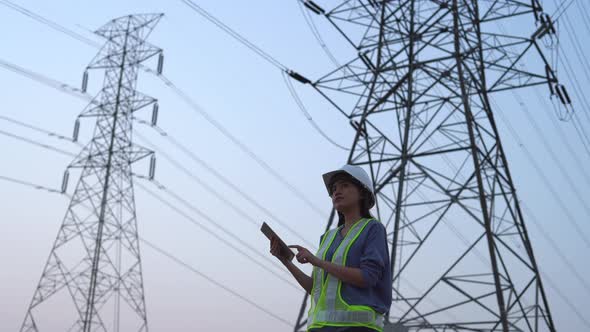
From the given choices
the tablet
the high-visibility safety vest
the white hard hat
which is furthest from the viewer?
the white hard hat

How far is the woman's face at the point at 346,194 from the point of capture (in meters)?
2.88

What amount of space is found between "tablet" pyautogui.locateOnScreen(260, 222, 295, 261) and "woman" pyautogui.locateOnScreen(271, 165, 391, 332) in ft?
0.07

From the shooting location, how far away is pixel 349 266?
2.66 m

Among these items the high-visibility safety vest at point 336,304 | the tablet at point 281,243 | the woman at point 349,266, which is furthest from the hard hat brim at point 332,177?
the tablet at point 281,243

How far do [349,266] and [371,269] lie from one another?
0.36ft

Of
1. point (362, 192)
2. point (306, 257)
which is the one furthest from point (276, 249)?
point (362, 192)

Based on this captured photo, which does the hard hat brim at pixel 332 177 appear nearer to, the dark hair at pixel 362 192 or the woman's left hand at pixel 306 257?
the dark hair at pixel 362 192

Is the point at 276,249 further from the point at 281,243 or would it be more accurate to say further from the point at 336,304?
the point at 336,304

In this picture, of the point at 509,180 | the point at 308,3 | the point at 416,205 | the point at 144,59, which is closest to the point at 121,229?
the point at 144,59

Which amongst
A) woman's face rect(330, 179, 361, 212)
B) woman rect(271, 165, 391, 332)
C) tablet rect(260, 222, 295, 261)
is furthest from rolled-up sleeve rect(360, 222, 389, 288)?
tablet rect(260, 222, 295, 261)

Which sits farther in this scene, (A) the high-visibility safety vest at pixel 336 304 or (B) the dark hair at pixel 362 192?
(B) the dark hair at pixel 362 192

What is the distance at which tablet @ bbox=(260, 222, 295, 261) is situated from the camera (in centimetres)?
268

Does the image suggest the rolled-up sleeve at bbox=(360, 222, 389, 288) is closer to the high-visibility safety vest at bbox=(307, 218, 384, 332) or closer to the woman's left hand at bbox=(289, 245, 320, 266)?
the high-visibility safety vest at bbox=(307, 218, 384, 332)

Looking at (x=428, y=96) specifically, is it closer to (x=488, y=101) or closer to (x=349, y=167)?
(x=488, y=101)
